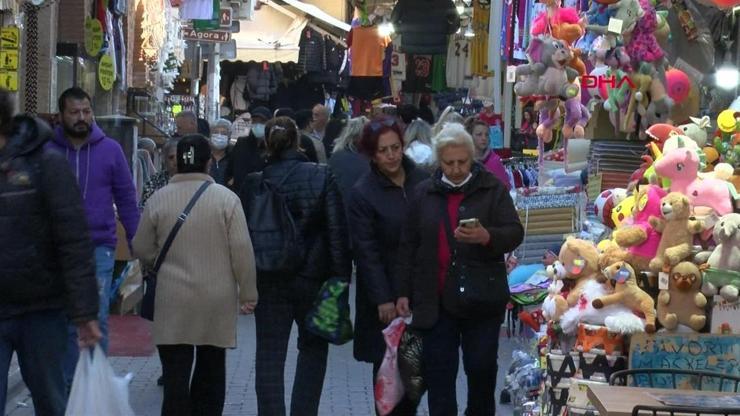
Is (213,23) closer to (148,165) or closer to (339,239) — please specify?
(148,165)

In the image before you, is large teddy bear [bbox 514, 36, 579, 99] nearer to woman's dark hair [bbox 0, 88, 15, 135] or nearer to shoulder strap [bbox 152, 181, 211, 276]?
shoulder strap [bbox 152, 181, 211, 276]

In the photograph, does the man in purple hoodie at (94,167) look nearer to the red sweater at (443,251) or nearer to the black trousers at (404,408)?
the black trousers at (404,408)

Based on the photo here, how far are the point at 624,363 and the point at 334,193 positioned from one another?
1.97 meters

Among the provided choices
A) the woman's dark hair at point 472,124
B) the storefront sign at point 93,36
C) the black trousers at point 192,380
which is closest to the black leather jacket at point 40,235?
the black trousers at point 192,380

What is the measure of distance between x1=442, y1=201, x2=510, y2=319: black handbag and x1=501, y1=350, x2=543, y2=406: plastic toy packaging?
130cm

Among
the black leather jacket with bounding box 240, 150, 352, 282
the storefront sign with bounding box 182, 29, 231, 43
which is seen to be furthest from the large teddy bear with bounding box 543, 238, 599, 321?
the storefront sign with bounding box 182, 29, 231, 43

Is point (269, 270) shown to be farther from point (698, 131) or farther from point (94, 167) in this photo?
point (698, 131)

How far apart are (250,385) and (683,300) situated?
445cm

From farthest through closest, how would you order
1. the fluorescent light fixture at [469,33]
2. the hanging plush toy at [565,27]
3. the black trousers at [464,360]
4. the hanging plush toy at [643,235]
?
the fluorescent light fixture at [469,33]
the hanging plush toy at [565,27]
the black trousers at [464,360]
the hanging plush toy at [643,235]

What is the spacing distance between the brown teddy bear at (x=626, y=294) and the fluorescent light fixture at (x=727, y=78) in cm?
272

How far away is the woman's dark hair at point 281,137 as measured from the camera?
7902 mm

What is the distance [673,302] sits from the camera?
6.66 metres

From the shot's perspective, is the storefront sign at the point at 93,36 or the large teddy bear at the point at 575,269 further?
the storefront sign at the point at 93,36

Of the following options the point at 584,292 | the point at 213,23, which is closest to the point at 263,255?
the point at 584,292
